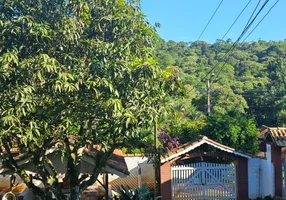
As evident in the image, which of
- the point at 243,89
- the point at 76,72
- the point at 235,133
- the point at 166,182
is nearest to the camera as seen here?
the point at 76,72

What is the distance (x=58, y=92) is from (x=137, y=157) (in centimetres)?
1147

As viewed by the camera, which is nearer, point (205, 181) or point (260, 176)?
point (205, 181)

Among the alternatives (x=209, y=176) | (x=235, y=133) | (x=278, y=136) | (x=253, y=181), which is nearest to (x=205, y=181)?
(x=209, y=176)

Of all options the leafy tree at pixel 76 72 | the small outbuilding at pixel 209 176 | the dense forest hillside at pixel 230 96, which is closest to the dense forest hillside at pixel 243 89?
the dense forest hillside at pixel 230 96

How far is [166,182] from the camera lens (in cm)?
1506

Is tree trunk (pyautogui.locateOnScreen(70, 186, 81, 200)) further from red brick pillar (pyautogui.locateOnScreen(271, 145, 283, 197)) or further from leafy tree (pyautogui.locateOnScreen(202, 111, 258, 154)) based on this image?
leafy tree (pyautogui.locateOnScreen(202, 111, 258, 154))

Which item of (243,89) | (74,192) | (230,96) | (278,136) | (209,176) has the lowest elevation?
(209,176)

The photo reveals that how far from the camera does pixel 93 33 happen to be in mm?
8234

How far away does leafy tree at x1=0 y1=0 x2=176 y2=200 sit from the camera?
22.8 feet

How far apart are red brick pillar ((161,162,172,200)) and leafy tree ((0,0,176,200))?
7.03 meters

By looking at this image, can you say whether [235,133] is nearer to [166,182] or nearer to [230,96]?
[166,182]

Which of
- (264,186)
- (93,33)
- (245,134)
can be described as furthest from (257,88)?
(93,33)

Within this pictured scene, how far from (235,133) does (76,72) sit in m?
12.8

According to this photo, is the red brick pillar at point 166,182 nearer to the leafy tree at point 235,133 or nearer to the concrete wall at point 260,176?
the concrete wall at point 260,176
